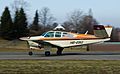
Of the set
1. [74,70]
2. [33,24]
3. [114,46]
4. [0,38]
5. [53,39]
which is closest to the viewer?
[74,70]

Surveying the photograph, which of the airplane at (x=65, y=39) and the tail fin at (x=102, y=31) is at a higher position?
the tail fin at (x=102, y=31)

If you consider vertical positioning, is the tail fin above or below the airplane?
above

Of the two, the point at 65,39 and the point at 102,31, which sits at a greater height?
the point at 102,31

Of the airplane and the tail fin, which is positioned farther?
the tail fin

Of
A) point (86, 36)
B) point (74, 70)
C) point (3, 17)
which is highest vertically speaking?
point (3, 17)

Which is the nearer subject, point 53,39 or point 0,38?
point 53,39

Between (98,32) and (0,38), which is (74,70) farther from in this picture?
(0,38)

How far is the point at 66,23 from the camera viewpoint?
14150cm

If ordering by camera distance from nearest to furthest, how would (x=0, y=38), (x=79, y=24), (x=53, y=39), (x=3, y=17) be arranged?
1. (x=53, y=39)
2. (x=0, y=38)
3. (x=3, y=17)
4. (x=79, y=24)

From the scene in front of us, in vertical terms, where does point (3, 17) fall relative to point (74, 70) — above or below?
above

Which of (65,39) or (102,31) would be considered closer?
(65,39)

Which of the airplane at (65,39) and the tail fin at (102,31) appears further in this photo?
the tail fin at (102,31)

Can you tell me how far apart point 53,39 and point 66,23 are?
10781 cm

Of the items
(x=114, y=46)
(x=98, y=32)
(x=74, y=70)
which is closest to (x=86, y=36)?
(x=98, y=32)
